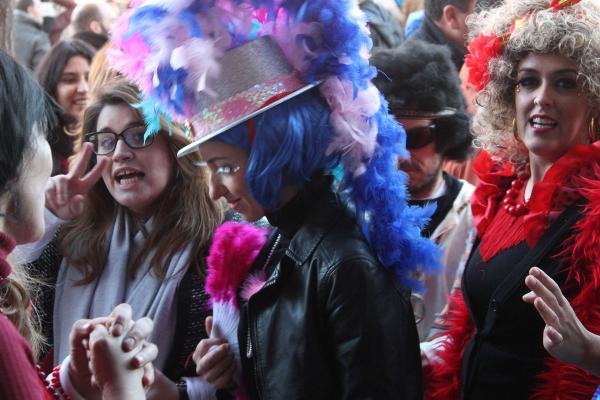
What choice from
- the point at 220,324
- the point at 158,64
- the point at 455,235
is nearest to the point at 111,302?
the point at 220,324

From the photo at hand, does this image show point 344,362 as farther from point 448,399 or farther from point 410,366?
Answer: point 448,399

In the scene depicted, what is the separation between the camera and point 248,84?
6.81 ft

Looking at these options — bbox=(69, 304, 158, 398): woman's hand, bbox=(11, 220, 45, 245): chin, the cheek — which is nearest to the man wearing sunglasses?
bbox=(69, 304, 158, 398): woman's hand

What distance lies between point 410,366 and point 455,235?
1.29m

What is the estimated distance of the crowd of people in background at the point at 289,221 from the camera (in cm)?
196

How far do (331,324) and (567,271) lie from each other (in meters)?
0.76

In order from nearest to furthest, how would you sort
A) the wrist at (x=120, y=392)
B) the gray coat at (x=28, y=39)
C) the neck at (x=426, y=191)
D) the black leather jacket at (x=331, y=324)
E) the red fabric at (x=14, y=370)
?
the red fabric at (x=14, y=370), the wrist at (x=120, y=392), the black leather jacket at (x=331, y=324), the neck at (x=426, y=191), the gray coat at (x=28, y=39)

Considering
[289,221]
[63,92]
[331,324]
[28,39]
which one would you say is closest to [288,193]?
[289,221]

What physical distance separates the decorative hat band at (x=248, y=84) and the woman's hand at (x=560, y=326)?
2.66 feet

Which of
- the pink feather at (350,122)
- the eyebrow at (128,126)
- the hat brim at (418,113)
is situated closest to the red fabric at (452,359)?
the pink feather at (350,122)

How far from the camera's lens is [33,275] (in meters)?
2.87

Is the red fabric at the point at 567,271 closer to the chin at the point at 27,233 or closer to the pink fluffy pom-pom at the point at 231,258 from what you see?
the pink fluffy pom-pom at the point at 231,258

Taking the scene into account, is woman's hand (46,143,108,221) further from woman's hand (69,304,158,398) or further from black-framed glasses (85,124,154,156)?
woman's hand (69,304,158,398)

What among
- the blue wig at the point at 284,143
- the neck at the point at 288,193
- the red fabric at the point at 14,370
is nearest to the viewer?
the red fabric at the point at 14,370
